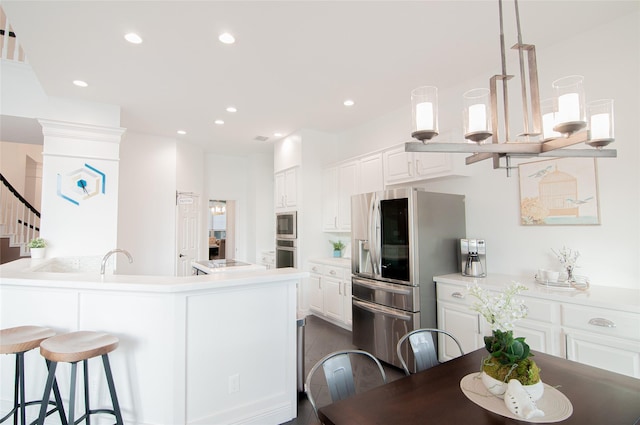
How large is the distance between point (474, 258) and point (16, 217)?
7.69 meters

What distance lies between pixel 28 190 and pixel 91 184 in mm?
4833

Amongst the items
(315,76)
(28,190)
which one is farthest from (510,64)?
(28,190)

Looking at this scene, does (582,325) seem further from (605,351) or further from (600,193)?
(600,193)

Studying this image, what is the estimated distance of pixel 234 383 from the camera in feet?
7.14

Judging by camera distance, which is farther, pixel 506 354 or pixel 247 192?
pixel 247 192

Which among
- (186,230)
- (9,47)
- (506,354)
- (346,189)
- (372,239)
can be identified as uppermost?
(9,47)

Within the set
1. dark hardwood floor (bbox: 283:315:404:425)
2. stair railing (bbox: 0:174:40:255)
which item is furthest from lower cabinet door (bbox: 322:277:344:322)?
stair railing (bbox: 0:174:40:255)

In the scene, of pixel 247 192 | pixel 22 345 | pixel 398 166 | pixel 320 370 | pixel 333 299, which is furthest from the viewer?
pixel 247 192

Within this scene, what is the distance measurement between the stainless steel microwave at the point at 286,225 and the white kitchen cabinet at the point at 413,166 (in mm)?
1737

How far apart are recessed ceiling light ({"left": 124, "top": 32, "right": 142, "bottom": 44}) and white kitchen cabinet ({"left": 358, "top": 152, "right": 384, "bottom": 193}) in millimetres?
2875

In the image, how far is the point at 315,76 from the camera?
11.0 feet

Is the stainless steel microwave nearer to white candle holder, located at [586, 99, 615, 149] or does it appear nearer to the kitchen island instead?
the kitchen island

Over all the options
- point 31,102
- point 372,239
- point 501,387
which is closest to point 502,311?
point 501,387

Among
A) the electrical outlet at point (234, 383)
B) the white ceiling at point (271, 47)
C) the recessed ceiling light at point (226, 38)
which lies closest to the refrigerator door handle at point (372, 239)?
the white ceiling at point (271, 47)
